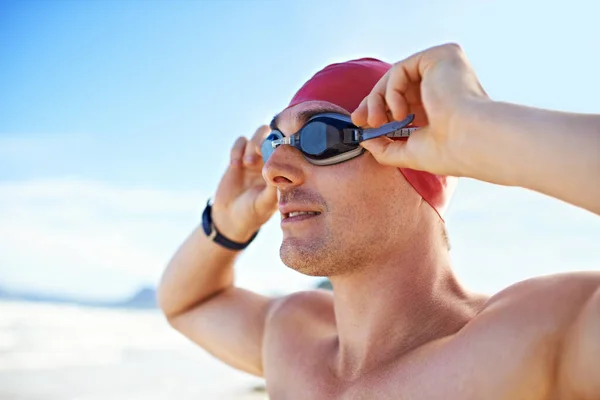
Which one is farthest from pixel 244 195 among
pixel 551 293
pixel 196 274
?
pixel 551 293

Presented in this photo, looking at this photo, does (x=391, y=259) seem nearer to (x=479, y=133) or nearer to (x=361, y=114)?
(x=361, y=114)

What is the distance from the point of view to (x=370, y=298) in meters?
2.60

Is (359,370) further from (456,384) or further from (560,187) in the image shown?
(560,187)

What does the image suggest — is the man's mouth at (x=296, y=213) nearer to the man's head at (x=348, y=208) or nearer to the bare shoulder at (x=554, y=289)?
the man's head at (x=348, y=208)

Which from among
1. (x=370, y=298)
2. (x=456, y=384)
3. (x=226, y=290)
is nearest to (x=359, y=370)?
(x=370, y=298)

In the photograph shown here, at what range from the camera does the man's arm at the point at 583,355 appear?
5.44ft

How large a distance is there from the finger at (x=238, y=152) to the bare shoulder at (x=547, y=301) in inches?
67.8

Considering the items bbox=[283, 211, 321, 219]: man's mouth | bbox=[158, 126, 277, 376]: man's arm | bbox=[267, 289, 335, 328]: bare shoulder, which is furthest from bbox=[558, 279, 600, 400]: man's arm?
bbox=[158, 126, 277, 376]: man's arm

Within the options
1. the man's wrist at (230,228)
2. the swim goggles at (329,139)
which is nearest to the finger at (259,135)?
the man's wrist at (230,228)

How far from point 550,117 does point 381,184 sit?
1078 millimetres

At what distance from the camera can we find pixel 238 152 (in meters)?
3.47

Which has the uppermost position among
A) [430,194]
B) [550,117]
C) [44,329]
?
[550,117]

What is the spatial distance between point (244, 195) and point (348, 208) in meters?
1.00

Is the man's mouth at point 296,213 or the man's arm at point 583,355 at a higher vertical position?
the man's mouth at point 296,213
